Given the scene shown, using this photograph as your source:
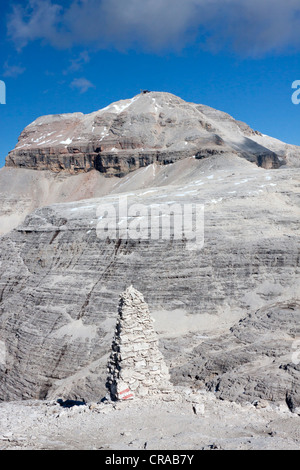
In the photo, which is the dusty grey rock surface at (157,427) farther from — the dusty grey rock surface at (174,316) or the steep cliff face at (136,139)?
the steep cliff face at (136,139)

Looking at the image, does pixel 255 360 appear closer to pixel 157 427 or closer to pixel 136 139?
pixel 157 427

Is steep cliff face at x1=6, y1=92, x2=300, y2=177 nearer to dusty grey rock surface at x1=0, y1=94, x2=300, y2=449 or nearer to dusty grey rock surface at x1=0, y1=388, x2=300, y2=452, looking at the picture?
dusty grey rock surface at x1=0, y1=94, x2=300, y2=449

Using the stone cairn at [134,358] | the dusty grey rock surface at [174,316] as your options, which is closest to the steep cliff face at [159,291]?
the dusty grey rock surface at [174,316]

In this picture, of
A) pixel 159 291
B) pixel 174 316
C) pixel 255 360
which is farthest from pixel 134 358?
pixel 159 291

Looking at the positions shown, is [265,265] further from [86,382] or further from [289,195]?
[86,382]

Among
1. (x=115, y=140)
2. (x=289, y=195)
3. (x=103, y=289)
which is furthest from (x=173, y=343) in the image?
(x=115, y=140)

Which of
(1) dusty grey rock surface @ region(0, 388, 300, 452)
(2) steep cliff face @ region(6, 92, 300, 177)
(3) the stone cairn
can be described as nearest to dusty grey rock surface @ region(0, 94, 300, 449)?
(1) dusty grey rock surface @ region(0, 388, 300, 452)

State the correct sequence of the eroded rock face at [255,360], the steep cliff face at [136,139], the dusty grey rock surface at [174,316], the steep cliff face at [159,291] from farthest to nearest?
the steep cliff face at [136,139], the steep cliff face at [159,291], the eroded rock face at [255,360], the dusty grey rock surface at [174,316]
